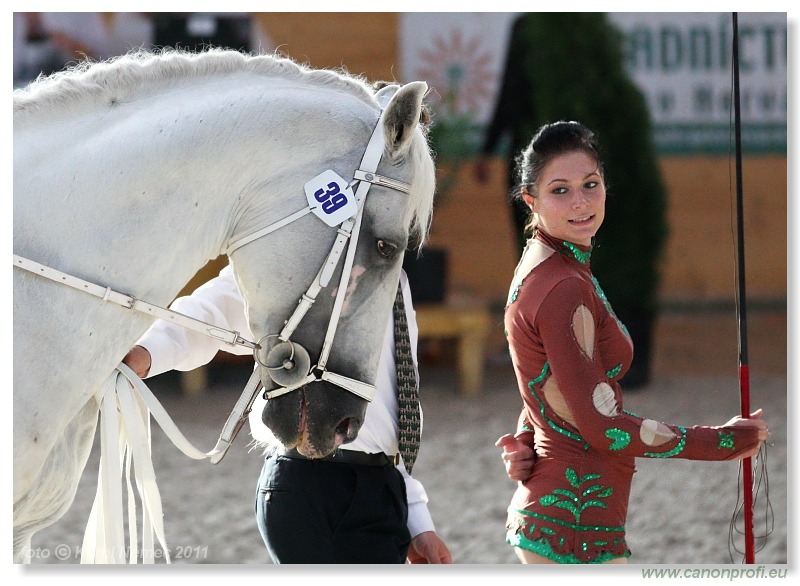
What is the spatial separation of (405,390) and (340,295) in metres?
0.37

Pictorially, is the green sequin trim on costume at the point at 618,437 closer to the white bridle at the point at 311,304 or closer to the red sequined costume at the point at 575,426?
the red sequined costume at the point at 575,426

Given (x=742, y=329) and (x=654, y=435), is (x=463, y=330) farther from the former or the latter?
(x=654, y=435)

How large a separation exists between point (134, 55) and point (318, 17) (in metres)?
5.10

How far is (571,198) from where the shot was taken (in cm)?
211

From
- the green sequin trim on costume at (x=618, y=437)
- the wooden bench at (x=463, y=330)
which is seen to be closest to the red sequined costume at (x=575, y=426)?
the green sequin trim on costume at (x=618, y=437)

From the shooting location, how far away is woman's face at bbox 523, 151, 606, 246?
2.09 m

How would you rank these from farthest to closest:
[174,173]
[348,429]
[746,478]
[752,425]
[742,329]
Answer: [742,329], [746,478], [752,425], [348,429], [174,173]

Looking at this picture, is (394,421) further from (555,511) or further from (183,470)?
(183,470)

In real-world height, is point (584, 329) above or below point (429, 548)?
above

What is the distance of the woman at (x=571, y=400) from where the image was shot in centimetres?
196

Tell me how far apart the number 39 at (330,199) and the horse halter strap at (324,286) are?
2 cm

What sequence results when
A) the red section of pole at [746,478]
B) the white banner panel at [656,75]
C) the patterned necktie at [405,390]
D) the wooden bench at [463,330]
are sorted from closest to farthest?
the patterned necktie at [405,390] < the red section of pole at [746,478] < the wooden bench at [463,330] < the white banner panel at [656,75]

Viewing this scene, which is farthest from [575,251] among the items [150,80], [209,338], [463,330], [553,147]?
[463,330]

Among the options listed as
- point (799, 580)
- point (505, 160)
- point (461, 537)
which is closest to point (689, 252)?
point (505, 160)
